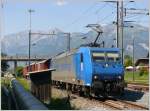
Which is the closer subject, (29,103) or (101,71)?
(29,103)

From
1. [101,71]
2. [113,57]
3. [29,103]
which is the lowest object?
[29,103]

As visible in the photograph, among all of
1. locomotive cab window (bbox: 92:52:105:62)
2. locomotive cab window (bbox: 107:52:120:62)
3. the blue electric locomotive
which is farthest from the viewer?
locomotive cab window (bbox: 107:52:120:62)

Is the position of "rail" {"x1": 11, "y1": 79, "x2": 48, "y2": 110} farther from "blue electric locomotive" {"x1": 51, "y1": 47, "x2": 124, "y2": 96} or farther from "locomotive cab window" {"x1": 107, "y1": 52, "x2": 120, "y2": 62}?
"locomotive cab window" {"x1": 107, "y1": 52, "x2": 120, "y2": 62}

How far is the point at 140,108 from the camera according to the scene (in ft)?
54.6

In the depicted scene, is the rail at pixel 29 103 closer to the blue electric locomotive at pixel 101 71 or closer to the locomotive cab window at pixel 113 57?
the blue electric locomotive at pixel 101 71

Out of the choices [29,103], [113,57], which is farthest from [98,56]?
[29,103]

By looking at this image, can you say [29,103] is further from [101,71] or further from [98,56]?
[98,56]

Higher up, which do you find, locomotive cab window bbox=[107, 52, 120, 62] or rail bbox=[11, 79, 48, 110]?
locomotive cab window bbox=[107, 52, 120, 62]

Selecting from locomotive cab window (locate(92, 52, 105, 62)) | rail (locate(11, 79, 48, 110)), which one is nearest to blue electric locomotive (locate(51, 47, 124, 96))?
locomotive cab window (locate(92, 52, 105, 62))

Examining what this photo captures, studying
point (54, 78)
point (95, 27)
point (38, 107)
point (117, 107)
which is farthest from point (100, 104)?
point (54, 78)

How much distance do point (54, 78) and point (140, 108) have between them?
1846 centimetres

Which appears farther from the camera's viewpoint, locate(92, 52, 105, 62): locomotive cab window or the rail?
locate(92, 52, 105, 62): locomotive cab window

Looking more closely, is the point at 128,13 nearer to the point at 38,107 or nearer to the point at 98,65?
the point at 98,65

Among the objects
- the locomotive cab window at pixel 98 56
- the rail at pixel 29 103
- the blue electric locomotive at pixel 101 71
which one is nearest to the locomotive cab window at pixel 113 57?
the blue electric locomotive at pixel 101 71
